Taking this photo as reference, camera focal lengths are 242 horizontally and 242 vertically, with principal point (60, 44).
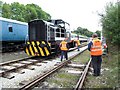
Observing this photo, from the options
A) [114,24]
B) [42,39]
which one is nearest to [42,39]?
[42,39]

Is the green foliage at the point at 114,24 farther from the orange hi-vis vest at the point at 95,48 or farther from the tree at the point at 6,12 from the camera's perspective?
the tree at the point at 6,12

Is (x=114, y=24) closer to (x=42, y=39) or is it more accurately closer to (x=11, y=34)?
(x=42, y=39)

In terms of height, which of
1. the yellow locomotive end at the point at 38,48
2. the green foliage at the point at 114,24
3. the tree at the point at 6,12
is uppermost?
the tree at the point at 6,12

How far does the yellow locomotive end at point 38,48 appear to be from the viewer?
16500 millimetres

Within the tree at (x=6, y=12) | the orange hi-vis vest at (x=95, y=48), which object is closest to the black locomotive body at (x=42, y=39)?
the orange hi-vis vest at (x=95, y=48)

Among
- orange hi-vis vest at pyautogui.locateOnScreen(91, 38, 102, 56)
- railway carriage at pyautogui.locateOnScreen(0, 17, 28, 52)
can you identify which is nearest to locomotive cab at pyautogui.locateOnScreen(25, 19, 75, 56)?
railway carriage at pyautogui.locateOnScreen(0, 17, 28, 52)

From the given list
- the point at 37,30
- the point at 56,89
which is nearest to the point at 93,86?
the point at 56,89

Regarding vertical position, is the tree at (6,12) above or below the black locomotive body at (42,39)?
above

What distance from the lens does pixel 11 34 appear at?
22.1 meters

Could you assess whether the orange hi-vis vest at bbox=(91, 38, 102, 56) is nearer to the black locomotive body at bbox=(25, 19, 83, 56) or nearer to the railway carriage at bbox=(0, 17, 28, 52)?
the black locomotive body at bbox=(25, 19, 83, 56)

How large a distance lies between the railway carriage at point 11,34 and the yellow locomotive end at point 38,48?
4.33 m

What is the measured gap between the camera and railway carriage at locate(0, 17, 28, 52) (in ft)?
67.7

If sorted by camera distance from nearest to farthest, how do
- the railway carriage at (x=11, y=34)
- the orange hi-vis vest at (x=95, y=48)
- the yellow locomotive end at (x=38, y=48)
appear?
1. the orange hi-vis vest at (x=95, y=48)
2. the yellow locomotive end at (x=38, y=48)
3. the railway carriage at (x=11, y=34)

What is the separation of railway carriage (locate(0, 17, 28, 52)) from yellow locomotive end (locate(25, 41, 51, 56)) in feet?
14.2
